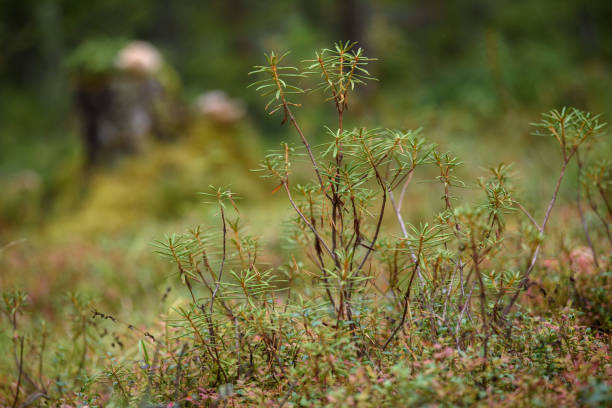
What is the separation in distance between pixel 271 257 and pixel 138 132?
401cm

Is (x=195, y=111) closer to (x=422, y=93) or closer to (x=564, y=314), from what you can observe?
(x=422, y=93)

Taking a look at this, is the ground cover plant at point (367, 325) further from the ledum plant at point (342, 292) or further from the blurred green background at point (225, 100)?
the blurred green background at point (225, 100)

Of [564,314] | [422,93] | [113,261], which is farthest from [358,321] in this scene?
[422,93]

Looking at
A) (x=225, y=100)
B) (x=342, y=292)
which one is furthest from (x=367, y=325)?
(x=225, y=100)

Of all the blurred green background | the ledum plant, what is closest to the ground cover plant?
the ledum plant

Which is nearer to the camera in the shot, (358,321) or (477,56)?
(358,321)

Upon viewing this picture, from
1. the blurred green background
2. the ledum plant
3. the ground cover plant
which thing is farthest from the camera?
the blurred green background

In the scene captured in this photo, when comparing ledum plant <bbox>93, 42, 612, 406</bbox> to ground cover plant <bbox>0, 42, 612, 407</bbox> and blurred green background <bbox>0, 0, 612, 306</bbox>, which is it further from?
blurred green background <bbox>0, 0, 612, 306</bbox>

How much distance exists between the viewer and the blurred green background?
6102 mm

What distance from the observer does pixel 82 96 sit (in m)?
7.16

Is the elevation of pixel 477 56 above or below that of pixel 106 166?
above

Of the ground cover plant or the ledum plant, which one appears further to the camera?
the ledum plant

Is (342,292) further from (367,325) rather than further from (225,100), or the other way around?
(225,100)

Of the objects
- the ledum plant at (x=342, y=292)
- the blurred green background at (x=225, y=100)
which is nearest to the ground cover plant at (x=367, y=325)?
the ledum plant at (x=342, y=292)
